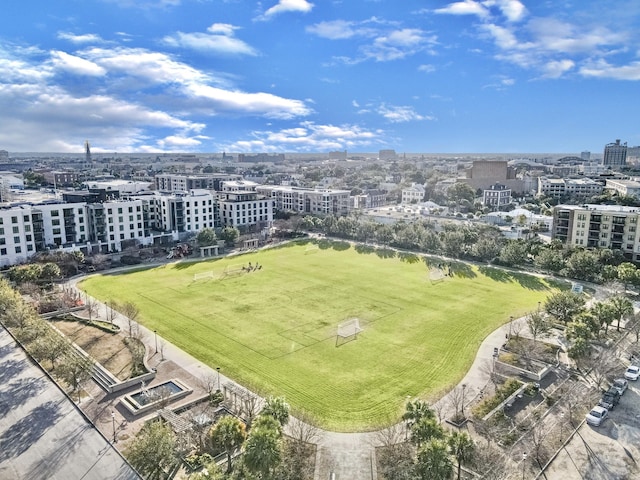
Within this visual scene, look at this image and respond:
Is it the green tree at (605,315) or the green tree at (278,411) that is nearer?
the green tree at (278,411)

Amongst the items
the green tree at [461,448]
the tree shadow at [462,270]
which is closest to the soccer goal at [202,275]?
the tree shadow at [462,270]

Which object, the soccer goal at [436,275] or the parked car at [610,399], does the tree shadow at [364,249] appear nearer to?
the soccer goal at [436,275]

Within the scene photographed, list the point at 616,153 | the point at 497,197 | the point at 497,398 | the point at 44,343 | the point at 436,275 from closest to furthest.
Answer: the point at 497,398 < the point at 44,343 < the point at 436,275 < the point at 497,197 < the point at 616,153

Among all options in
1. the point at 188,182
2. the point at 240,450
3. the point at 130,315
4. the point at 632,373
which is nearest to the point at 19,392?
the point at 130,315

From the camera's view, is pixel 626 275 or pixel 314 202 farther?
pixel 314 202

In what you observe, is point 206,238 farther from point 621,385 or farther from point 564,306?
point 621,385

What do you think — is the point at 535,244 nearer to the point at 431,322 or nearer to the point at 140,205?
the point at 431,322

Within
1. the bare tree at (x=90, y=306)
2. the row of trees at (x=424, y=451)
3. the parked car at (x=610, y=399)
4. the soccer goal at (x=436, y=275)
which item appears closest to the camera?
the row of trees at (x=424, y=451)

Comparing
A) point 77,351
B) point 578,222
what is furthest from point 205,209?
point 578,222
